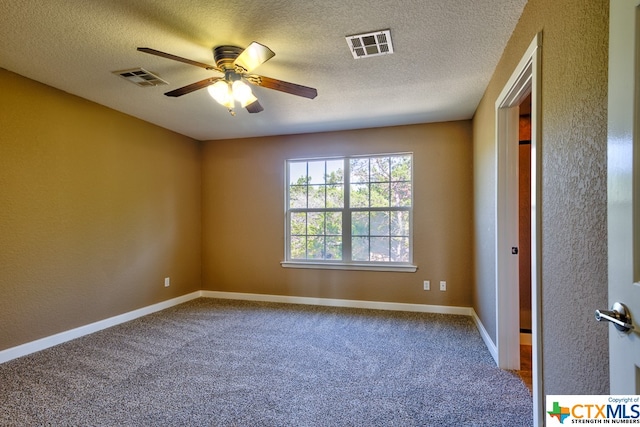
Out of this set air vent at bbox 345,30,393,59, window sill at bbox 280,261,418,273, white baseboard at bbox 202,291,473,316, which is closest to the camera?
air vent at bbox 345,30,393,59

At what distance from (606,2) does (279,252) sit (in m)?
4.08

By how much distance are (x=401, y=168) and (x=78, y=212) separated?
12.3ft

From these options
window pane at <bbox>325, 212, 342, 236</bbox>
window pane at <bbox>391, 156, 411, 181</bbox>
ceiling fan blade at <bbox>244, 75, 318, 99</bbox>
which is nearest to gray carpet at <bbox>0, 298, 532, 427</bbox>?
window pane at <bbox>325, 212, 342, 236</bbox>

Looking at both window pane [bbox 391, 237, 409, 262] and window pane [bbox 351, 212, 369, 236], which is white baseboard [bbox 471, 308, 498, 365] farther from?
window pane [bbox 351, 212, 369, 236]

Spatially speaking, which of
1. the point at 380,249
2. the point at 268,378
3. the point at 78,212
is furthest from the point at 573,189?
the point at 78,212

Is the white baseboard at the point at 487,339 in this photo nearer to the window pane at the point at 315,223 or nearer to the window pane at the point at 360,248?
the window pane at the point at 360,248

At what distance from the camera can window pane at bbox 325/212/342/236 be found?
4.39 m

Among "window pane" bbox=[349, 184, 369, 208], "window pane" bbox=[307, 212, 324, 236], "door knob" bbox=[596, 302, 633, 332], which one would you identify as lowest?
"door knob" bbox=[596, 302, 633, 332]

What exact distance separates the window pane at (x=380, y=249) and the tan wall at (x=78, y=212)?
2782mm

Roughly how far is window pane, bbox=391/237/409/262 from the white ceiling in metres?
1.68

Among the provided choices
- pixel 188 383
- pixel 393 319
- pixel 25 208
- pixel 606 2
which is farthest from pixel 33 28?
pixel 393 319

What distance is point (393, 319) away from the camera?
3.66 meters

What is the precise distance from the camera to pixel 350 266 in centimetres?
425

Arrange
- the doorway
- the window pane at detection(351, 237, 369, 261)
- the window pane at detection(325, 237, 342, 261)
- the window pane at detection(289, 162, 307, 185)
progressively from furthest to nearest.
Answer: the window pane at detection(289, 162, 307, 185), the window pane at detection(325, 237, 342, 261), the window pane at detection(351, 237, 369, 261), the doorway
